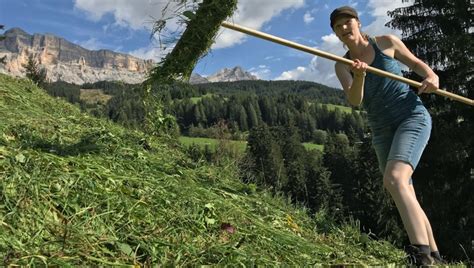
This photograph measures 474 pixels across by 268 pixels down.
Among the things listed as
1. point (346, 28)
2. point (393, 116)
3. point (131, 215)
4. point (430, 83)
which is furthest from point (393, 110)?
point (131, 215)

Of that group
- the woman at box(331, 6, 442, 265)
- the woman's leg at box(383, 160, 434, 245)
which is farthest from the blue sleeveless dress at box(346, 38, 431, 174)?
the woman's leg at box(383, 160, 434, 245)

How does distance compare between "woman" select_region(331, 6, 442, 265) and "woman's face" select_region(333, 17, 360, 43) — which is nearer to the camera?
"woman" select_region(331, 6, 442, 265)

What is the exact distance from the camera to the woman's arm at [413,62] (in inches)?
165

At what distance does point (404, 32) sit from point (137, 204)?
57.7ft

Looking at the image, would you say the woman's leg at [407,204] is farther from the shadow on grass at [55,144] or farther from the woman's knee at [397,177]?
the shadow on grass at [55,144]

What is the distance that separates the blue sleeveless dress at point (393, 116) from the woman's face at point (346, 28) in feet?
0.69

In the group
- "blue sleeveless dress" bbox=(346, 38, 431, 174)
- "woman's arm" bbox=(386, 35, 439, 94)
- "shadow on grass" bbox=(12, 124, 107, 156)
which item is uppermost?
"woman's arm" bbox=(386, 35, 439, 94)

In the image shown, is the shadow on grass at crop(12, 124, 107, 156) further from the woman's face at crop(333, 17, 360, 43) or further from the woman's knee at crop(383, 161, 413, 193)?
the woman's knee at crop(383, 161, 413, 193)

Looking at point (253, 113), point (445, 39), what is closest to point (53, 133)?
point (445, 39)

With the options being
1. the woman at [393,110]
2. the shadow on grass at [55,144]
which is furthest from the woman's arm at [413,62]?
the shadow on grass at [55,144]

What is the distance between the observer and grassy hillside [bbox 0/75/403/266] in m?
2.67

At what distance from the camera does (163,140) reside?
654 centimetres

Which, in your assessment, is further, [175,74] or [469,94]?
[469,94]

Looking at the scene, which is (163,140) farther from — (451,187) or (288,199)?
(451,187)
